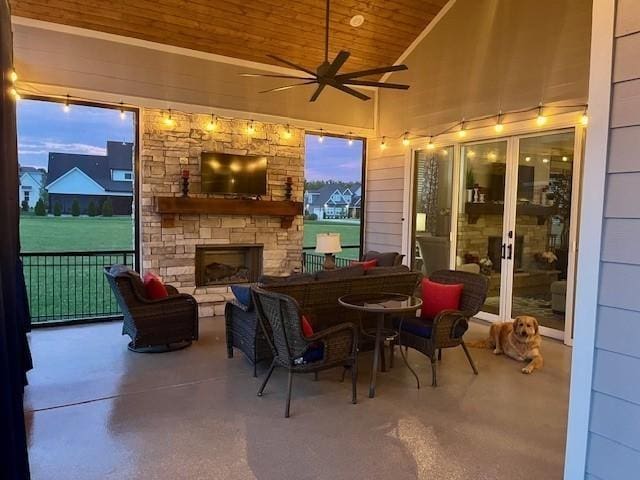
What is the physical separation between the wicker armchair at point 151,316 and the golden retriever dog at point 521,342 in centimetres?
335

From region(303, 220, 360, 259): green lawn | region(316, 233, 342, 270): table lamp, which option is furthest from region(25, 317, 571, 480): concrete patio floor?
region(303, 220, 360, 259): green lawn

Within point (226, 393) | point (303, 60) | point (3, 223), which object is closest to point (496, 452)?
point (226, 393)

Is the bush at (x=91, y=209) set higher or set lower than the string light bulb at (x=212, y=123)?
lower

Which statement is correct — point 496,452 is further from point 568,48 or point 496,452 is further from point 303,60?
point 303,60

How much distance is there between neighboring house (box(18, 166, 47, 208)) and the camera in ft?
18.6

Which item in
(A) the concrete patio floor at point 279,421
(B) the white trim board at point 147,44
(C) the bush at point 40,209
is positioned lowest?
(A) the concrete patio floor at point 279,421

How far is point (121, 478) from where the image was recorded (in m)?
2.51

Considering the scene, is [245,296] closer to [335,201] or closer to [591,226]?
[591,226]

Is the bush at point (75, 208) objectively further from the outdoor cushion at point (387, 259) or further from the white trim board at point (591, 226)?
the white trim board at point (591, 226)

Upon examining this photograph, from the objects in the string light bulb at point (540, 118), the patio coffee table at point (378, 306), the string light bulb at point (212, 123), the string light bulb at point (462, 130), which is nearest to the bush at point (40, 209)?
the string light bulb at point (212, 123)

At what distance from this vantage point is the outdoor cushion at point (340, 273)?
4.21 meters

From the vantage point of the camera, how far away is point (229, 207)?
21.8 feet

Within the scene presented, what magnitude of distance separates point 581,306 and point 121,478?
252cm

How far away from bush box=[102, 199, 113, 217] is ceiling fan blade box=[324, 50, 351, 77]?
12.1ft
